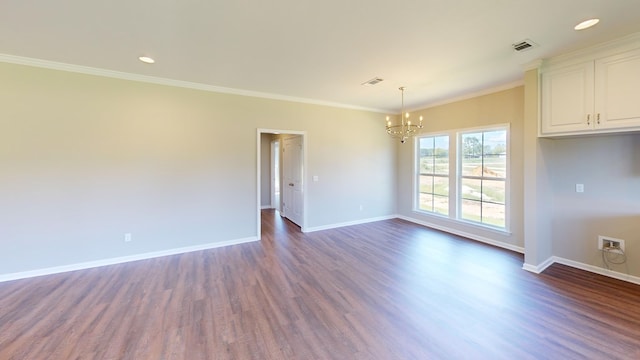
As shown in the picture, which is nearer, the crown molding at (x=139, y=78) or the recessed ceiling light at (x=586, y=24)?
the recessed ceiling light at (x=586, y=24)

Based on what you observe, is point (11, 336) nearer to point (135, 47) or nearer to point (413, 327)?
point (135, 47)

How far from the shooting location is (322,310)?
8.33 feet

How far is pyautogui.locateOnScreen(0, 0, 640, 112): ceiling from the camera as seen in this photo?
2.16m

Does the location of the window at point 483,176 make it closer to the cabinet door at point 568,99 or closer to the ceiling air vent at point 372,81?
the cabinet door at point 568,99

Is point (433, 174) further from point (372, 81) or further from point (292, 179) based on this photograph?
point (292, 179)

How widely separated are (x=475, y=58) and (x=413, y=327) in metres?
3.24

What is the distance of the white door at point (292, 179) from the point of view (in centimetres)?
586

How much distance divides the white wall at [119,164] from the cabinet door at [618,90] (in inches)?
164

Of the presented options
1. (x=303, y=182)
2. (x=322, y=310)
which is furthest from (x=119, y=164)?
(x=322, y=310)

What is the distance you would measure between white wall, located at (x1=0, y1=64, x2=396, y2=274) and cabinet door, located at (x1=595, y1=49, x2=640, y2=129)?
417 cm

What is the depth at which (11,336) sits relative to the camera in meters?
2.16

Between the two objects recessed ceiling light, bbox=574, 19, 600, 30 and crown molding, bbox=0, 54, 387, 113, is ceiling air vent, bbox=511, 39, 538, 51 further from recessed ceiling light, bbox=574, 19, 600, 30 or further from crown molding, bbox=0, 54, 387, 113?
crown molding, bbox=0, 54, 387, 113

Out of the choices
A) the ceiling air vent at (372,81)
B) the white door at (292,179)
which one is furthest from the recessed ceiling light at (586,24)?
the white door at (292,179)

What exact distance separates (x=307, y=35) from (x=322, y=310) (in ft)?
9.27
